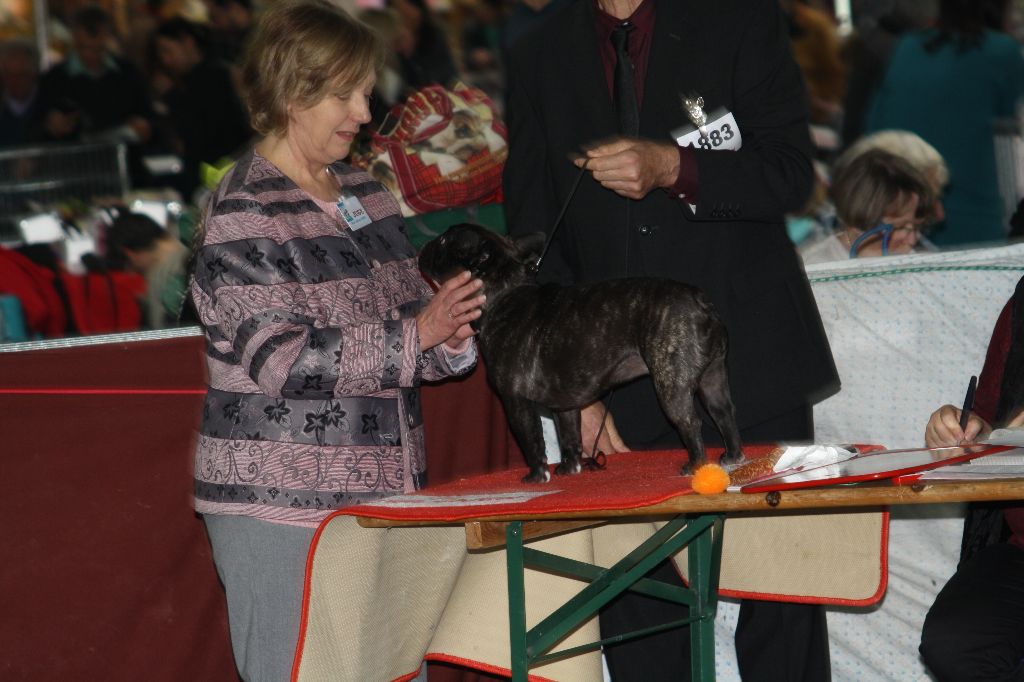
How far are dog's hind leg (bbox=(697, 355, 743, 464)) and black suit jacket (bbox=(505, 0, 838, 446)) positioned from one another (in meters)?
0.22

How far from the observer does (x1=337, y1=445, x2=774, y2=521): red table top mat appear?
1879 mm

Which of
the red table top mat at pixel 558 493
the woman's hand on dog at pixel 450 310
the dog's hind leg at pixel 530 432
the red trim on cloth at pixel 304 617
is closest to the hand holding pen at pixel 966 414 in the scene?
the red table top mat at pixel 558 493

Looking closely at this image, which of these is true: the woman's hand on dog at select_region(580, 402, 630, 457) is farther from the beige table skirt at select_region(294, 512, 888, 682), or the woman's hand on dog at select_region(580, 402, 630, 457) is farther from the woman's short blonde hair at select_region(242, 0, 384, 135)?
the woman's short blonde hair at select_region(242, 0, 384, 135)

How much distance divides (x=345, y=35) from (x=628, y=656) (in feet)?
4.66

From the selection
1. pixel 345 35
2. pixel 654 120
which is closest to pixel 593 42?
pixel 654 120

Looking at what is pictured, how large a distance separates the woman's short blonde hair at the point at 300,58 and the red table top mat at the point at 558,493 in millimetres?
753

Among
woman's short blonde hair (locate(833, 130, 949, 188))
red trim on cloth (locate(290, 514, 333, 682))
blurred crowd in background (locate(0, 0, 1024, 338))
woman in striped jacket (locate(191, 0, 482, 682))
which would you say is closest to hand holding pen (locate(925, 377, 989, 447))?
woman in striped jacket (locate(191, 0, 482, 682))

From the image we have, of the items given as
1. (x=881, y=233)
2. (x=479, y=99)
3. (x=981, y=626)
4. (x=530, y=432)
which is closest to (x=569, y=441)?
(x=530, y=432)

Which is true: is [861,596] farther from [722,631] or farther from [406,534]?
[722,631]

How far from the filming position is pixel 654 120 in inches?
93.9

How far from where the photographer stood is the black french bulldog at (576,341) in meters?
2.12

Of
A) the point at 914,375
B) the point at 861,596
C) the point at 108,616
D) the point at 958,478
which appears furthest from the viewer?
the point at 914,375

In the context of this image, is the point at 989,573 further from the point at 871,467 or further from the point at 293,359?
the point at 293,359

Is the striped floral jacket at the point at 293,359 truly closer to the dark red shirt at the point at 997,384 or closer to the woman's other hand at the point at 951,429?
the woman's other hand at the point at 951,429
